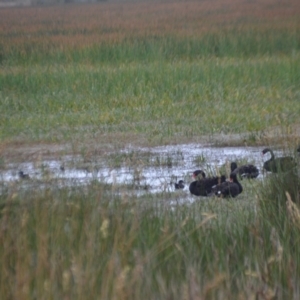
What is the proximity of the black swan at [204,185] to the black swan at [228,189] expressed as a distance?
7cm

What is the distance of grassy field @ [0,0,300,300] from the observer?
178 inches

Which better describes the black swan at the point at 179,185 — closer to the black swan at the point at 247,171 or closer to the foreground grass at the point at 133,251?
the black swan at the point at 247,171

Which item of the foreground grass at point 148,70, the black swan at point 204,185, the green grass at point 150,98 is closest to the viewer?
the black swan at point 204,185

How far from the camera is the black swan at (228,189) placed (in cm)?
717

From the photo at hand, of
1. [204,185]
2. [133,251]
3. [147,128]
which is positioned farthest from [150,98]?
[133,251]

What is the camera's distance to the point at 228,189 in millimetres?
7227

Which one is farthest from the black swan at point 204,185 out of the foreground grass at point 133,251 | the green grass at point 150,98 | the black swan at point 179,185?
the green grass at point 150,98

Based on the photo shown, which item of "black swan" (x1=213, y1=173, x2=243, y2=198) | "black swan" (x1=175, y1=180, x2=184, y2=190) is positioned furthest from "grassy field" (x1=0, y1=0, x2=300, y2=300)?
"black swan" (x1=175, y1=180, x2=184, y2=190)

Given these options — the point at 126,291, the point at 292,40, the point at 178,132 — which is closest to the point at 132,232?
the point at 126,291

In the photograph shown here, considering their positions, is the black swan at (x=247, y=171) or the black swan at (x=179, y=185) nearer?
the black swan at (x=179, y=185)

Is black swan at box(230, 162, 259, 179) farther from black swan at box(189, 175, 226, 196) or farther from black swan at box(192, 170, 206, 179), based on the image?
black swan at box(189, 175, 226, 196)

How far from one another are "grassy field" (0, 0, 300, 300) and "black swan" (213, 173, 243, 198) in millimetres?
133

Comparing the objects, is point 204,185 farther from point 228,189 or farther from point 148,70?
point 148,70

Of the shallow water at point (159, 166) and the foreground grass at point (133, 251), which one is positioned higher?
the shallow water at point (159, 166)
